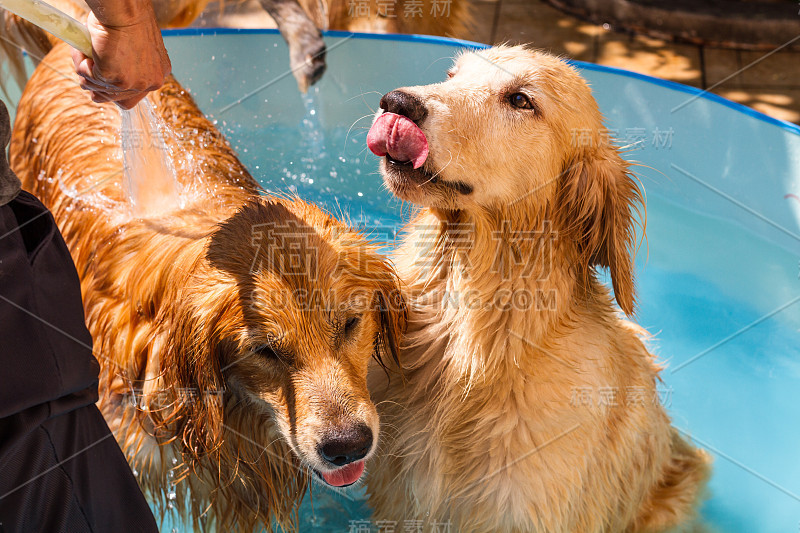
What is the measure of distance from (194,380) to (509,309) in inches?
38.0

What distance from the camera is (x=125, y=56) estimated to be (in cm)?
199

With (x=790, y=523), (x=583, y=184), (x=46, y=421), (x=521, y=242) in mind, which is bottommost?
(x=790, y=523)

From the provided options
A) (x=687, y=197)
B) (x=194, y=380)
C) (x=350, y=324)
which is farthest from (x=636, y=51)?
(x=194, y=380)

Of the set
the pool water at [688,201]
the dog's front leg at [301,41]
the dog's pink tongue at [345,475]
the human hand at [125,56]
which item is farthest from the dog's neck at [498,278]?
the dog's front leg at [301,41]

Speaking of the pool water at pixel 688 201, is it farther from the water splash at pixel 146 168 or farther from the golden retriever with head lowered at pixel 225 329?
the golden retriever with head lowered at pixel 225 329

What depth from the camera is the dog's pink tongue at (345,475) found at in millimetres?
2113

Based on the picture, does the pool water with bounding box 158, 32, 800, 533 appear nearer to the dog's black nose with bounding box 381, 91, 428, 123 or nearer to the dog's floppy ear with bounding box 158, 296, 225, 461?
the dog's black nose with bounding box 381, 91, 428, 123

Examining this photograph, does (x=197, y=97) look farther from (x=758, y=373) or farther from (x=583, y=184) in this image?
(x=758, y=373)

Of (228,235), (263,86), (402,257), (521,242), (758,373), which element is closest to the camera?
(228,235)

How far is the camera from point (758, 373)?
13.6 feet

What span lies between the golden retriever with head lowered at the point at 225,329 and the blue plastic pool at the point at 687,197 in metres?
1.21

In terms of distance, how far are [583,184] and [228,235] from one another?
1.06 m

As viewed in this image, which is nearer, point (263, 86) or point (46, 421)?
point (46, 421)

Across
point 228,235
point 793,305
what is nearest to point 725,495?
point 793,305
